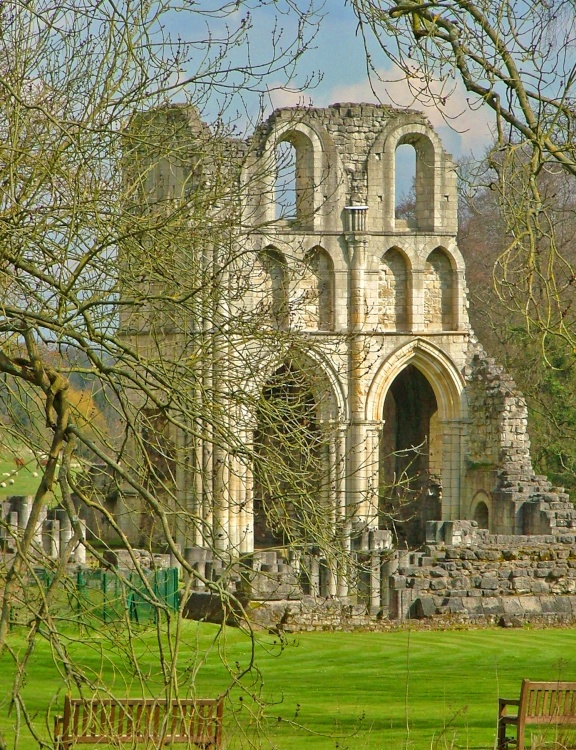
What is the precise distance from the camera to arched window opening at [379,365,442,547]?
1014 inches

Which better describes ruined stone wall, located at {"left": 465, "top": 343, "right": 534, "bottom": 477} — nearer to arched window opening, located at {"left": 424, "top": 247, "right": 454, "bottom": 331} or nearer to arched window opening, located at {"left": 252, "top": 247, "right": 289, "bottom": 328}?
arched window opening, located at {"left": 424, "top": 247, "right": 454, "bottom": 331}

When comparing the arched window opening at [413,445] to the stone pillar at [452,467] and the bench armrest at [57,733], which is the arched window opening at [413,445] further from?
the bench armrest at [57,733]

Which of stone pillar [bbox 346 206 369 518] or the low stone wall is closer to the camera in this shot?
the low stone wall

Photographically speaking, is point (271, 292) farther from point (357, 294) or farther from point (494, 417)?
point (494, 417)

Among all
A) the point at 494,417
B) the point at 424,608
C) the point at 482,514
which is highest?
the point at 494,417

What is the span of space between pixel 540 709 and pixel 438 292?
666 inches

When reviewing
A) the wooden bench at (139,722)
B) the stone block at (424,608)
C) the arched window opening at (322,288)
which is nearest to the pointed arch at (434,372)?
the arched window opening at (322,288)

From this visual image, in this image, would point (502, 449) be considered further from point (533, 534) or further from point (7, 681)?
point (7, 681)

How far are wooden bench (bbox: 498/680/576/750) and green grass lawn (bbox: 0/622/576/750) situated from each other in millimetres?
312

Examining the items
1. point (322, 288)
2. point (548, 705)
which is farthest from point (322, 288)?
point (548, 705)

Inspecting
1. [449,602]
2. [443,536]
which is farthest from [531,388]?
[449,602]

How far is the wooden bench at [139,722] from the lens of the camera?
4910 mm

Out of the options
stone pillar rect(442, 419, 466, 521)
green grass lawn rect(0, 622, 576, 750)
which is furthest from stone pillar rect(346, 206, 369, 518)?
green grass lawn rect(0, 622, 576, 750)

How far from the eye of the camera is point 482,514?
2478 cm
